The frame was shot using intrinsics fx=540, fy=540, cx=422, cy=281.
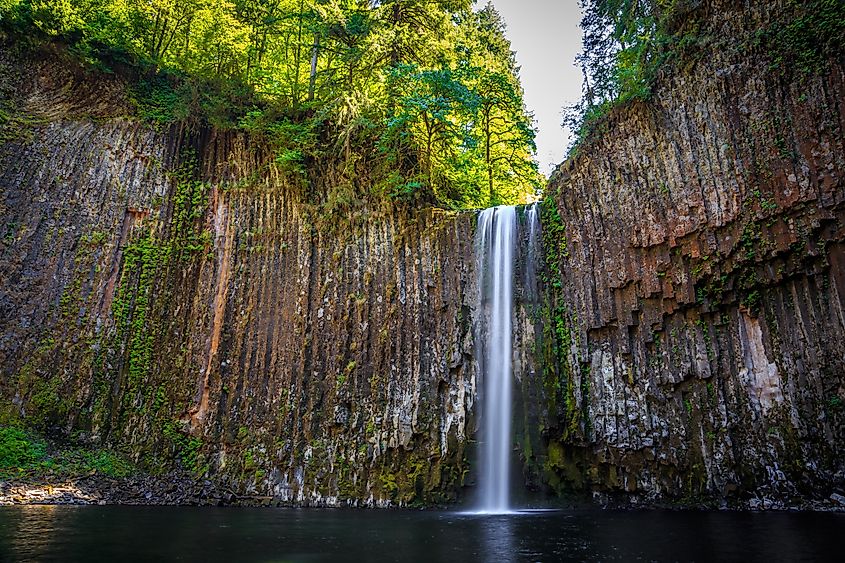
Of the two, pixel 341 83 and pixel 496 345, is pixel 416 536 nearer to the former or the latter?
pixel 496 345

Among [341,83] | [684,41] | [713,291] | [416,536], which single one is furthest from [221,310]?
[684,41]

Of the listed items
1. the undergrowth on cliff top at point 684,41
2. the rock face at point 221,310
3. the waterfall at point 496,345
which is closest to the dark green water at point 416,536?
the waterfall at point 496,345

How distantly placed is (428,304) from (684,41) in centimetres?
875

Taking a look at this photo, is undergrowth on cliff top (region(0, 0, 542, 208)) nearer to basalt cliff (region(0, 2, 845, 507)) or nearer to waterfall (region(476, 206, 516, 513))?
basalt cliff (region(0, 2, 845, 507))

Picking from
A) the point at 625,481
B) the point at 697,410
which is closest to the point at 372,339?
the point at 625,481

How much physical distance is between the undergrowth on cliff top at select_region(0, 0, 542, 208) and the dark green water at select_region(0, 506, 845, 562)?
935cm

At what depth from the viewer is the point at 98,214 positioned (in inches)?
641

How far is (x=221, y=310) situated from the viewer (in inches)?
A: 618

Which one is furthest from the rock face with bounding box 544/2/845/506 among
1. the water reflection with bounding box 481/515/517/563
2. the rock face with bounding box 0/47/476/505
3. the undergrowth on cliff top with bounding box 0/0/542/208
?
the undergrowth on cliff top with bounding box 0/0/542/208

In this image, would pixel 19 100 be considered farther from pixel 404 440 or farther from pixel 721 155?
pixel 721 155

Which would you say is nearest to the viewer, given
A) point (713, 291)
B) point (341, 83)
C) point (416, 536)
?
point (416, 536)

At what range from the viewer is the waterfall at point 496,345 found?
12.3 metres

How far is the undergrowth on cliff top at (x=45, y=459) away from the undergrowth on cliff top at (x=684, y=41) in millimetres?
14328

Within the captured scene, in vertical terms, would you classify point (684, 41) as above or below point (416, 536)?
above
